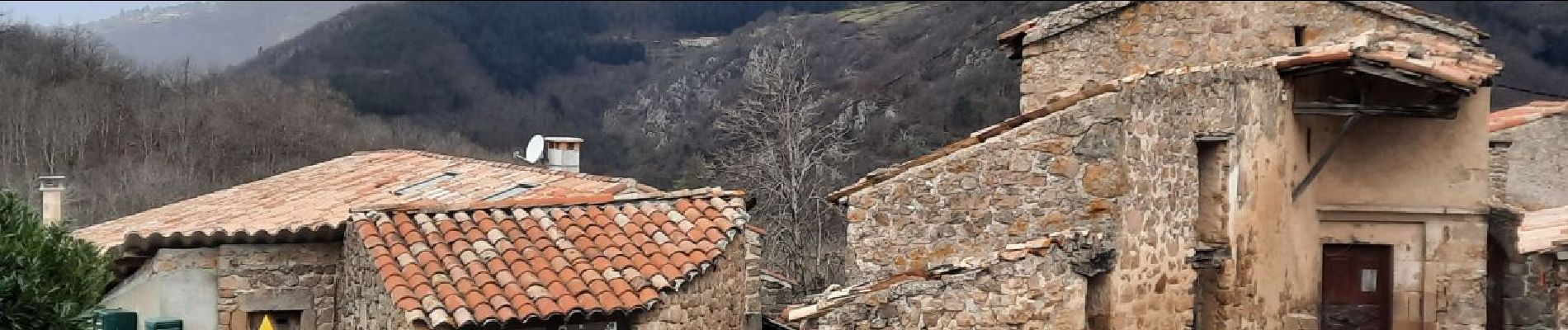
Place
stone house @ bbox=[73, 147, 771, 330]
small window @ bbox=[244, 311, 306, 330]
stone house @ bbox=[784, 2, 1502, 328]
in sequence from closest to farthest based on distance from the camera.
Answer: stone house @ bbox=[784, 2, 1502, 328] < stone house @ bbox=[73, 147, 771, 330] < small window @ bbox=[244, 311, 306, 330]

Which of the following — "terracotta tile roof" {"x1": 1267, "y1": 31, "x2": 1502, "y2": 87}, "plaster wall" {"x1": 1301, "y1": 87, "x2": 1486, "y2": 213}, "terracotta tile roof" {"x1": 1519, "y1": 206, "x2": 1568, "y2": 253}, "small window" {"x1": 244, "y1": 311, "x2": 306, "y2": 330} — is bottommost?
"small window" {"x1": 244, "y1": 311, "x2": 306, "y2": 330}

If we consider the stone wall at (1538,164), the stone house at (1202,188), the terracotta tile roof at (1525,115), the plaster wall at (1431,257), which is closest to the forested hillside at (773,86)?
the terracotta tile roof at (1525,115)

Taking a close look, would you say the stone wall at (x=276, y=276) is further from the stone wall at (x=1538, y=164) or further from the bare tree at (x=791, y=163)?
the stone wall at (x=1538, y=164)

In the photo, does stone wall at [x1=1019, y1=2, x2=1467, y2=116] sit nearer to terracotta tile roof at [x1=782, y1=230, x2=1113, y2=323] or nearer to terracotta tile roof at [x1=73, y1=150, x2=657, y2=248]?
terracotta tile roof at [x1=73, y1=150, x2=657, y2=248]

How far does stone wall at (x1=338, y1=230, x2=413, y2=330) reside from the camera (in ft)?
30.5

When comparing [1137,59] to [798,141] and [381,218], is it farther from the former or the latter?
[798,141]

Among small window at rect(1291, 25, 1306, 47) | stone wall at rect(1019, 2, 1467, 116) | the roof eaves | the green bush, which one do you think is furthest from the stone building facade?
the green bush

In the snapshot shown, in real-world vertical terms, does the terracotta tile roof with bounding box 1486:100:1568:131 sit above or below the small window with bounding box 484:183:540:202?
above

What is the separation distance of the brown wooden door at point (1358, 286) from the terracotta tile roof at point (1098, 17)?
2074mm

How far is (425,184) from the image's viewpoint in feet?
47.6

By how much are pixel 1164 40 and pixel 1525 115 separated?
287 inches

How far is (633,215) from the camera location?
1062 cm

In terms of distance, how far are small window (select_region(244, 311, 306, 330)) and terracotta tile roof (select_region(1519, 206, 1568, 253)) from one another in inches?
385

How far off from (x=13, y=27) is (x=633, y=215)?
167ft
